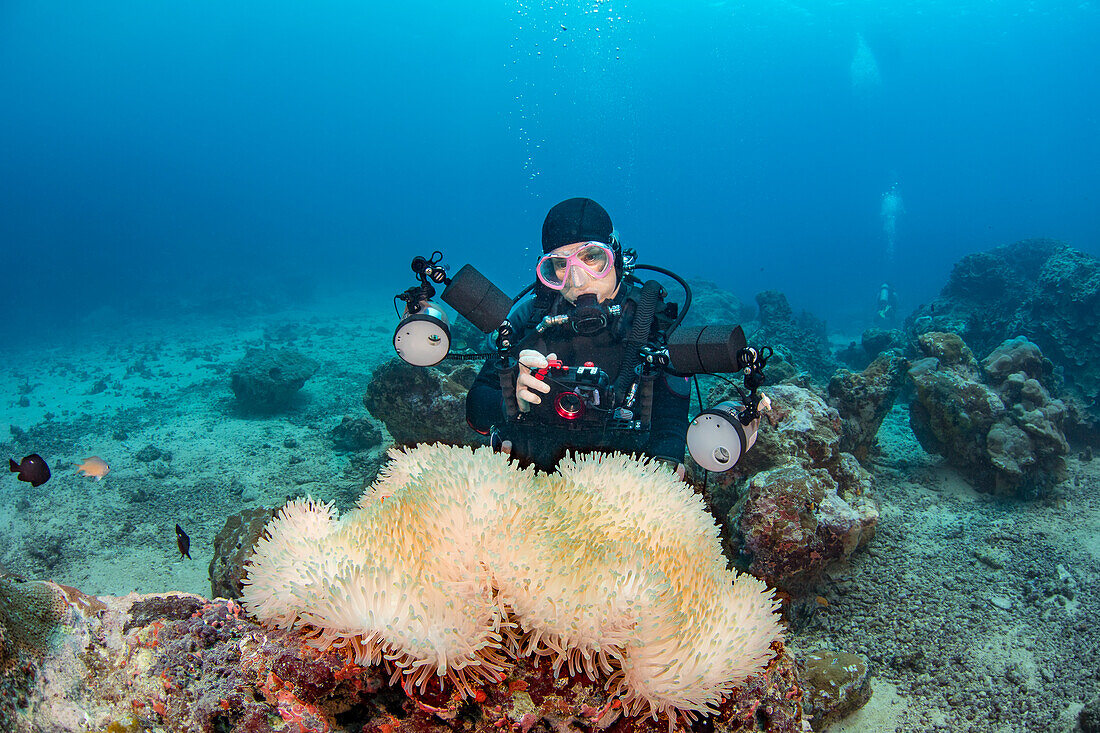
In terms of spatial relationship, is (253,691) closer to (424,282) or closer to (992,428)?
(424,282)

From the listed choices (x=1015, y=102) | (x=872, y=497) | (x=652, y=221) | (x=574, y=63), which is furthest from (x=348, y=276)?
(x=1015, y=102)

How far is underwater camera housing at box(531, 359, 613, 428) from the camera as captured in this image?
328 centimetres

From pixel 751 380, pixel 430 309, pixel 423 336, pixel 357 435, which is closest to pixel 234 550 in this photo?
pixel 423 336

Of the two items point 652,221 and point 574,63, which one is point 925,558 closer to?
point 574,63

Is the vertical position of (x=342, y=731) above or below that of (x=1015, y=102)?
below

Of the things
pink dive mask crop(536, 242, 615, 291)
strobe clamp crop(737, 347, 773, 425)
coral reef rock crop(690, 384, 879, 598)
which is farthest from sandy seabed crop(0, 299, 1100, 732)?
pink dive mask crop(536, 242, 615, 291)

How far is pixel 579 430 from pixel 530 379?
55 cm

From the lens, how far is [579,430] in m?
3.48

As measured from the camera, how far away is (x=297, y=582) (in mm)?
1413

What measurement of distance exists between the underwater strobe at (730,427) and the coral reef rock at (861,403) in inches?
158

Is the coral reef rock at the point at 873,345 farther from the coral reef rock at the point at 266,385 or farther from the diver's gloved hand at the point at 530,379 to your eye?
the coral reef rock at the point at 266,385

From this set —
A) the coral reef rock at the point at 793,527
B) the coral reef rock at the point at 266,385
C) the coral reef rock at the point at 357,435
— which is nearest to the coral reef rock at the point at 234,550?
the coral reef rock at the point at 793,527

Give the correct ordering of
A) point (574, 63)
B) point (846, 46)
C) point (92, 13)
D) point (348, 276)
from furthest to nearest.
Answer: point (574, 63)
point (92, 13)
point (846, 46)
point (348, 276)

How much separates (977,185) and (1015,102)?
1317 cm
